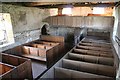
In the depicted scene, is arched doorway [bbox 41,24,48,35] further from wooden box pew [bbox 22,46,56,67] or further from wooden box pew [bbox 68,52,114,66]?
wooden box pew [bbox 68,52,114,66]

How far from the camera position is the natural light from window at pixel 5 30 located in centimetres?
600

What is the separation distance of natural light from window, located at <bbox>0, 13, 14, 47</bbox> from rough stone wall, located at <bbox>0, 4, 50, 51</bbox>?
241 millimetres

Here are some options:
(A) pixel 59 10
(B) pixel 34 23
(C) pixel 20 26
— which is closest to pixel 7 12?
(C) pixel 20 26

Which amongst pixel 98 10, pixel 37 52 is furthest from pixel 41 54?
pixel 98 10

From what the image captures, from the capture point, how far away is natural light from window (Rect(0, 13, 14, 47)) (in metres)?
6.00

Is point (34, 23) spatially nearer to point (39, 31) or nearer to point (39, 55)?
point (39, 31)

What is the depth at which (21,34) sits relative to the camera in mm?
7402

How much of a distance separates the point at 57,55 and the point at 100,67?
3177 mm

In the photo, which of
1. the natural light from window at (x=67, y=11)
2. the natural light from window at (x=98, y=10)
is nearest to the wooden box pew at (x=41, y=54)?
the natural light from window at (x=67, y=11)

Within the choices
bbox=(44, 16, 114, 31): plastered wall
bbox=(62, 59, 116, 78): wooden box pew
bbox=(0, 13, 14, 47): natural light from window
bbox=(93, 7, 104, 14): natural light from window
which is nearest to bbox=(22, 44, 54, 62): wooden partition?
bbox=(0, 13, 14, 47): natural light from window

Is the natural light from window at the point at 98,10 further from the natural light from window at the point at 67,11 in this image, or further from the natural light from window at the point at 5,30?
the natural light from window at the point at 5,30

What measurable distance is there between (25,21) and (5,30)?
1.72 metres

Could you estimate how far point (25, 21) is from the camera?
7656 millimetres

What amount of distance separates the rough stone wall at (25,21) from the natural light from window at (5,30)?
24 cm
